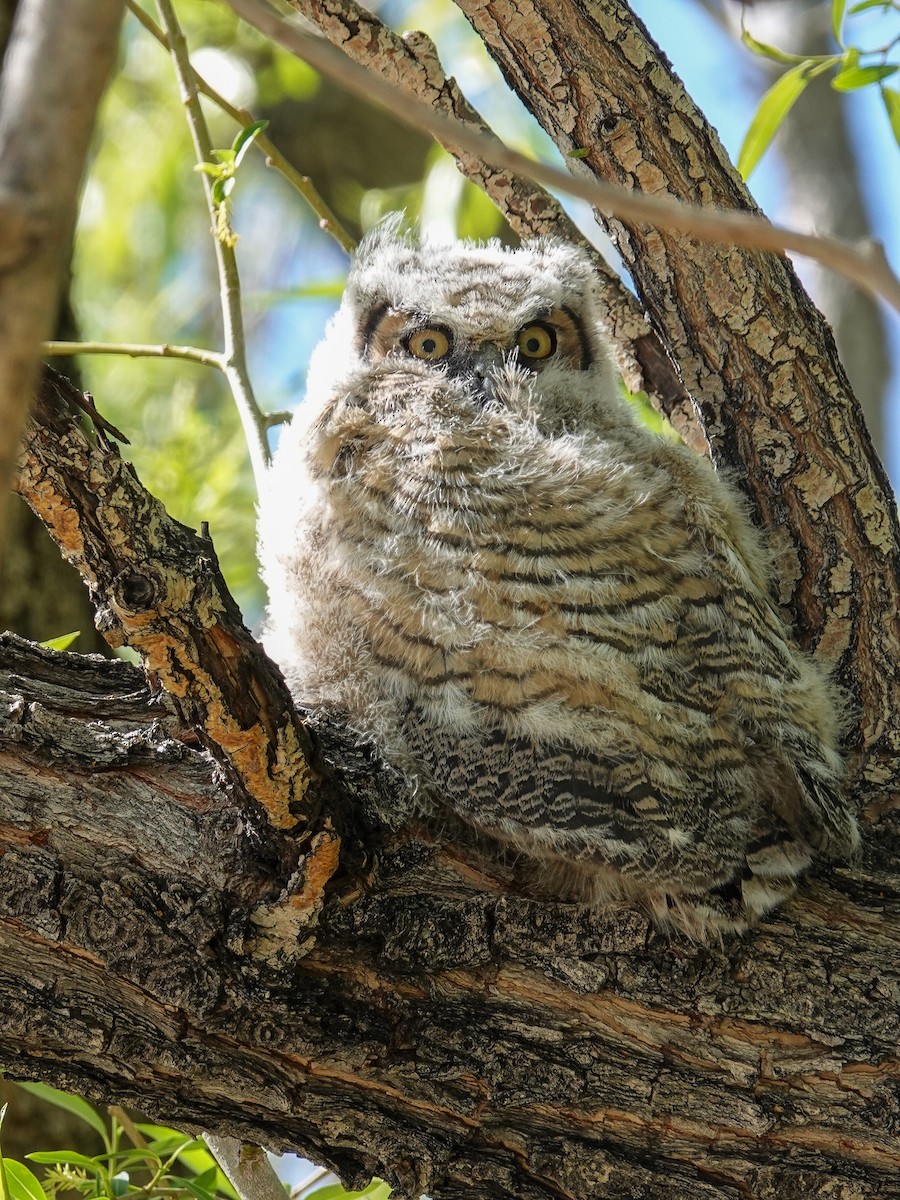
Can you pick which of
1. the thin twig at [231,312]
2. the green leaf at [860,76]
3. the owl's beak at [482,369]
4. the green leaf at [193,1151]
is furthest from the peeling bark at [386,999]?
the green leaf at [860,76]

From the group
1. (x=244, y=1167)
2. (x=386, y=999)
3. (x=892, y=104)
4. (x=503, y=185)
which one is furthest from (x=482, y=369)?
(x=244, y=1167)

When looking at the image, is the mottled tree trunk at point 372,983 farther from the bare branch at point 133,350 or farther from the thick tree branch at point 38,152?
the thick tree branch at point 38,152

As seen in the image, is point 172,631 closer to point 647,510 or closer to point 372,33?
point 647,510

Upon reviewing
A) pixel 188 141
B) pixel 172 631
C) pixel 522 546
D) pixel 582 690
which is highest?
pixel 188 141

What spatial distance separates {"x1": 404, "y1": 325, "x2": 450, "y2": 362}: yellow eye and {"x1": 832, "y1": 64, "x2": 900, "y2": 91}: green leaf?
0.80 m

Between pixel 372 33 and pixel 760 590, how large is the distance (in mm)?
1295

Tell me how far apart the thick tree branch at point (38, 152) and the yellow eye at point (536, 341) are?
1825mm

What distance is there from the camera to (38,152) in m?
0.59

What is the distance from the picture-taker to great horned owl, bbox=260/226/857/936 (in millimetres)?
1860

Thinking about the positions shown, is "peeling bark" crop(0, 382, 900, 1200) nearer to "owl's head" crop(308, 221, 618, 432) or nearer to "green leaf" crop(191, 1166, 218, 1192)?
"green leaf" crop(191, 1166, 218, 1192)

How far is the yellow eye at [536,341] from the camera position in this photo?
2.40 m

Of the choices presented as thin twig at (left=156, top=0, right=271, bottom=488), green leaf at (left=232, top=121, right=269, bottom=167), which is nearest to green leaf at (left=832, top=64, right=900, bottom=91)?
green leaf at (left=232, top=121, right=269, bottom=167)

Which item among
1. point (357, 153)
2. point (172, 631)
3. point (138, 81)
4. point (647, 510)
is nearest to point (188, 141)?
point (138, 81)

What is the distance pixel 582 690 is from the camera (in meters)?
1.88
